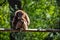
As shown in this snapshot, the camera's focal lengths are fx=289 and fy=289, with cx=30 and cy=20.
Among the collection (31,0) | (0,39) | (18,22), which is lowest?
(0,39)

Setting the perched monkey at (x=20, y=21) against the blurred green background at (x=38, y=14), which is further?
the blurred green background at (x=38, y=14)

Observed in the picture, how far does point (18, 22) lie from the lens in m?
6.38

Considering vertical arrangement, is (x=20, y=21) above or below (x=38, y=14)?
below

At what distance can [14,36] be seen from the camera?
26.0 ft

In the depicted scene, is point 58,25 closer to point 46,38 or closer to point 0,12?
point 46,38

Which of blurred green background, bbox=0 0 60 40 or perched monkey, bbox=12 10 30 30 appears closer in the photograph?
perched monkey, bbox=12 10 30 30

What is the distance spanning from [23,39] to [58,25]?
1.02 m

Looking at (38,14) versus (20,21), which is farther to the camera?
(38,14)

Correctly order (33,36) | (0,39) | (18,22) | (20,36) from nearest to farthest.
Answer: (18,22), (20,36), (33,36), (0,39)

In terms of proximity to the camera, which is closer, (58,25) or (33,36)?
(58,25)

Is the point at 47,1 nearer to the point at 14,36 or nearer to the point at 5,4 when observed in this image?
the point at 5,4

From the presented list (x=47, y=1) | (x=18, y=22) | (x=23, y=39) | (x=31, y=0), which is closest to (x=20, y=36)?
(x=23, y=39)

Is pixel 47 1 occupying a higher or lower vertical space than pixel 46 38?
higher

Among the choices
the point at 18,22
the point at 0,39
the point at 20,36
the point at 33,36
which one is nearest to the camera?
the point at 18,22
